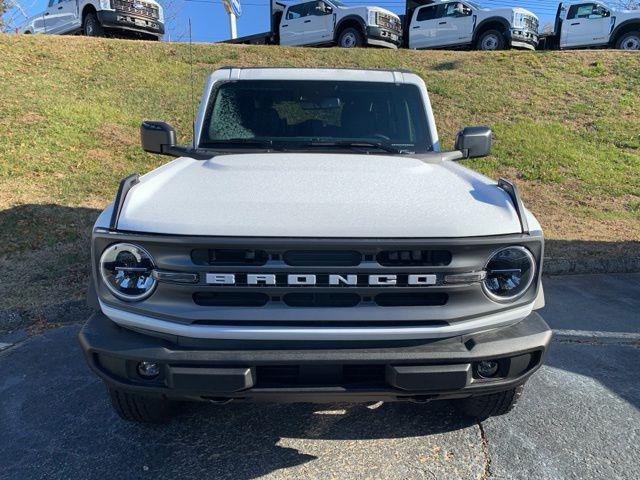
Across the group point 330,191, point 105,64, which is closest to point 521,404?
point 330,191

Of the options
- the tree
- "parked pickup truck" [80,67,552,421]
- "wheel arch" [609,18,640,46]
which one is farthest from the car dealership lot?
the tree

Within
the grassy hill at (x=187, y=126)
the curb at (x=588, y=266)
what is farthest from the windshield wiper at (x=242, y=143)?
the curb at (x=588, y=266)

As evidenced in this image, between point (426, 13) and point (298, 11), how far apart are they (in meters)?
4.12

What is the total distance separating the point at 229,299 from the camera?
208cm

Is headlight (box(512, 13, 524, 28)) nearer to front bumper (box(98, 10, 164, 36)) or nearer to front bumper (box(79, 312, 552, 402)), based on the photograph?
front bumper (box(98, 10, 164, 36))

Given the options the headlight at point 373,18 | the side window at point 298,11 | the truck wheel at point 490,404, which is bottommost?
the truck wheel at point 490,404

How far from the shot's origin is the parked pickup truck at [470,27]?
48.9 ft

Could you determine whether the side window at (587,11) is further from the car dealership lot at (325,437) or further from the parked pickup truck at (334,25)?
the car dealership lot at (325,437)

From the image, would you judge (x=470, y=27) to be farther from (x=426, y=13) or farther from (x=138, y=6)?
(x=138, y=6)

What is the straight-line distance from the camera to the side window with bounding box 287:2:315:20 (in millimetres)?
16039

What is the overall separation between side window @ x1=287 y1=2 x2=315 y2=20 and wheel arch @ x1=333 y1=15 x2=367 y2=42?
1.26m

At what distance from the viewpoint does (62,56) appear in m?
12.0

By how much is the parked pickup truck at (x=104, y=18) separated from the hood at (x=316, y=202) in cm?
1349

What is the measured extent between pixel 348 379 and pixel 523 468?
3.63 feet
